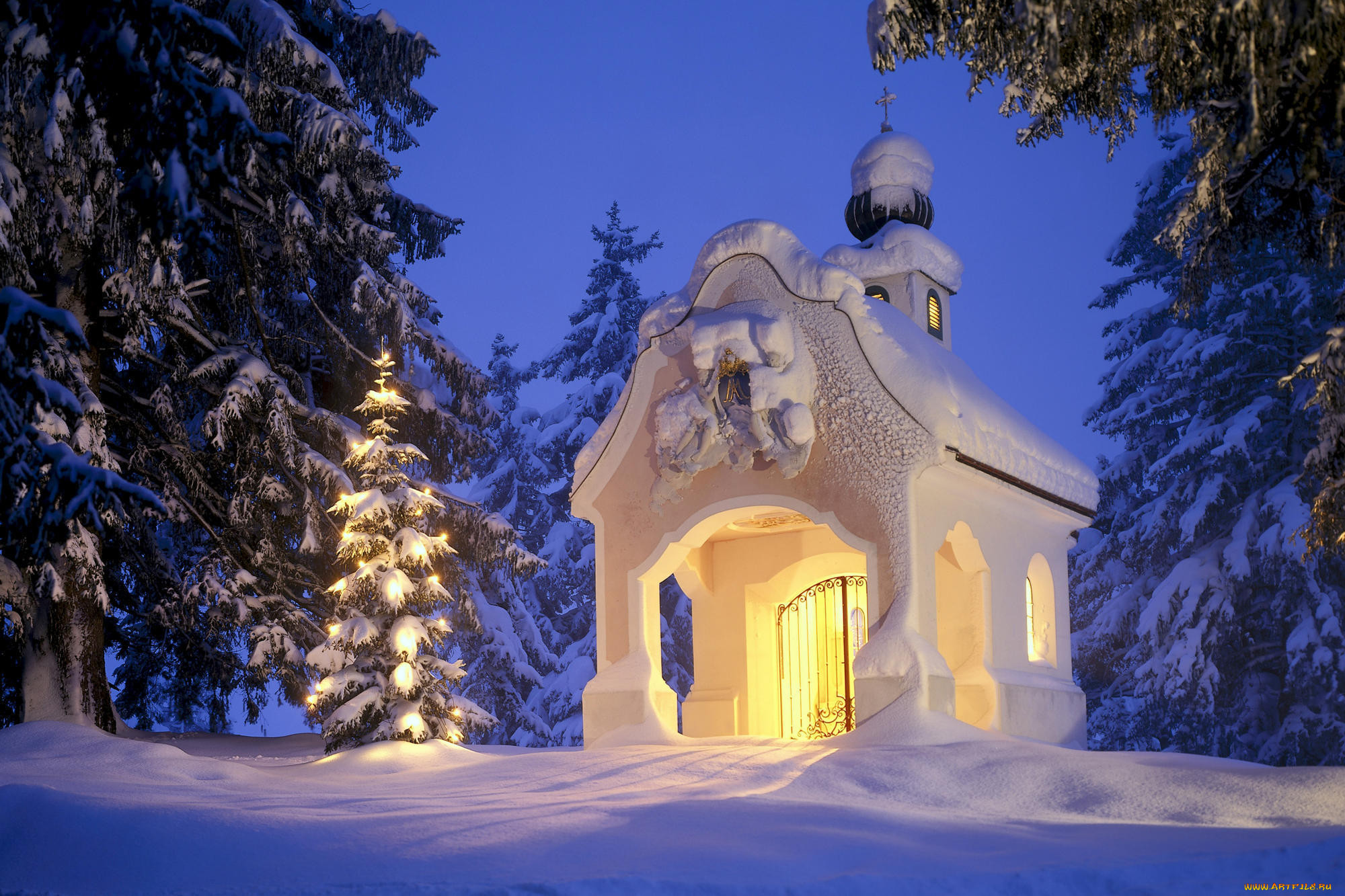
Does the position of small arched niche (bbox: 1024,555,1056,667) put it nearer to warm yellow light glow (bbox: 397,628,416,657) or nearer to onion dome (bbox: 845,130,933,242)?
onion dome (bbox: 845,130,933,242)

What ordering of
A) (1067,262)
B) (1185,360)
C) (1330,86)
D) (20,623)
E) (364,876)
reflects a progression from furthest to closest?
(1067,262)
(1185,360)
(20,623)
(1330,86)
(364,876)

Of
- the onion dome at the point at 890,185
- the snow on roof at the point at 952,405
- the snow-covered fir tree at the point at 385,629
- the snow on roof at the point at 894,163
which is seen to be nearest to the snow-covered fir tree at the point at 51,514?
the snow-covered fir tree at the point at 385,629

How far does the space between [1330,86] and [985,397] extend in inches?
291

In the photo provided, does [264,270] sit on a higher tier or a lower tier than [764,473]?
higher

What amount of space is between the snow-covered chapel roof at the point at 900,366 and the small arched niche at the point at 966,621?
1.01 meters

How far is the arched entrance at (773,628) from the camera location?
14898 mm

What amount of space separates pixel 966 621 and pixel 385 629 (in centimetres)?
640

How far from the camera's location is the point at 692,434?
1262 cm

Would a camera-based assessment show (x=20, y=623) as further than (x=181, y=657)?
No

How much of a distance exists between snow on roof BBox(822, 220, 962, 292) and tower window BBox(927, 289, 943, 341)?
23cm

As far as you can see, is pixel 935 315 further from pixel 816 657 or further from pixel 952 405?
pixel 952 405

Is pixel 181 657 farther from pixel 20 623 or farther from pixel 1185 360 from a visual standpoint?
pixel 1185 360

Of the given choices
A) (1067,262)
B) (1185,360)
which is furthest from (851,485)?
(1067,262)

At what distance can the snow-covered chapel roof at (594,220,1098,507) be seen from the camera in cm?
1192
